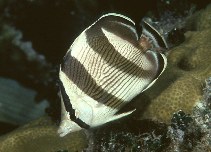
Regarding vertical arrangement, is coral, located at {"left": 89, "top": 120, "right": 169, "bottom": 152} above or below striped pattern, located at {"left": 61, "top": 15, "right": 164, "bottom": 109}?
below

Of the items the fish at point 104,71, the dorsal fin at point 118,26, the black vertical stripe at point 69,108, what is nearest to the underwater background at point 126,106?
the fish at point 104,71

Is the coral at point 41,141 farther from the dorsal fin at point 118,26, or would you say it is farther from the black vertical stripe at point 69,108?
the dorsal fin at point 118,26

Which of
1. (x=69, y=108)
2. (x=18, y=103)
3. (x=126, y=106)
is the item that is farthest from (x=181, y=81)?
(x=18, y=103)

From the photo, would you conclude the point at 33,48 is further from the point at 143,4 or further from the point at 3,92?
the point at 143,4

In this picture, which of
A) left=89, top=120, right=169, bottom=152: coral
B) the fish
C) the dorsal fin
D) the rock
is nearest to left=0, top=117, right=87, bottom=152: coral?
left=89, top=120, right=169, bottom=152: coral

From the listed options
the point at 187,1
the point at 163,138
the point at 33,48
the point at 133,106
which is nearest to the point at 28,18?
the point at 33,48

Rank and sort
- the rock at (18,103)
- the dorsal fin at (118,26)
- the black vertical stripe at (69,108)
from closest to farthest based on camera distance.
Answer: the black vertical stripe at (69,108) → the dorsal fin at (118,26) → the rock at (18,103)

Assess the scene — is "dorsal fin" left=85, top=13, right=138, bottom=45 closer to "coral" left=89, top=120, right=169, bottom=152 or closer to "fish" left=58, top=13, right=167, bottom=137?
"fish" left=58, top=13, right=167, bottom=137

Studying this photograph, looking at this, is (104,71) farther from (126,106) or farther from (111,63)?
(126,106)
